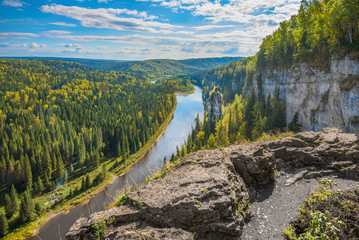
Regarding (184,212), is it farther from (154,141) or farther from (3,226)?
(154,141)

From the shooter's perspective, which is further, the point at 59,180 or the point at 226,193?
the point at 59,180

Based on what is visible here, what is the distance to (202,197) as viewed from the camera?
25.9 feet

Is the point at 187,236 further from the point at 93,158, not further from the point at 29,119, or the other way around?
the point at 29,119

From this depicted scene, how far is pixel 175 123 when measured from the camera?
103125mm

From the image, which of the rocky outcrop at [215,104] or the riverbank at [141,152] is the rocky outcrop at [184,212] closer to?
the riverbank at [141,152]

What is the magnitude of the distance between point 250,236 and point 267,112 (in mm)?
51898

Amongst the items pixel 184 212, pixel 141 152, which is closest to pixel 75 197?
pixel 141 152

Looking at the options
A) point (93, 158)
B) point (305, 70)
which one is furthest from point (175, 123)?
point (305, 70)

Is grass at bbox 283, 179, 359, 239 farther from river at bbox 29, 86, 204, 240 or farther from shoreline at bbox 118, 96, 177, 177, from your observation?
shoreline at bbox 118, 96, 177, 177

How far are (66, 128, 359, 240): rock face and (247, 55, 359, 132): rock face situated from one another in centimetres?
1760

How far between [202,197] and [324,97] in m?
35.7

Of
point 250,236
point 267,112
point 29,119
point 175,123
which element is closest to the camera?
point 250,236

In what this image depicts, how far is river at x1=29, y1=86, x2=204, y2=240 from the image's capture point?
37719 millimetres

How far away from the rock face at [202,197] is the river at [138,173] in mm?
1064
